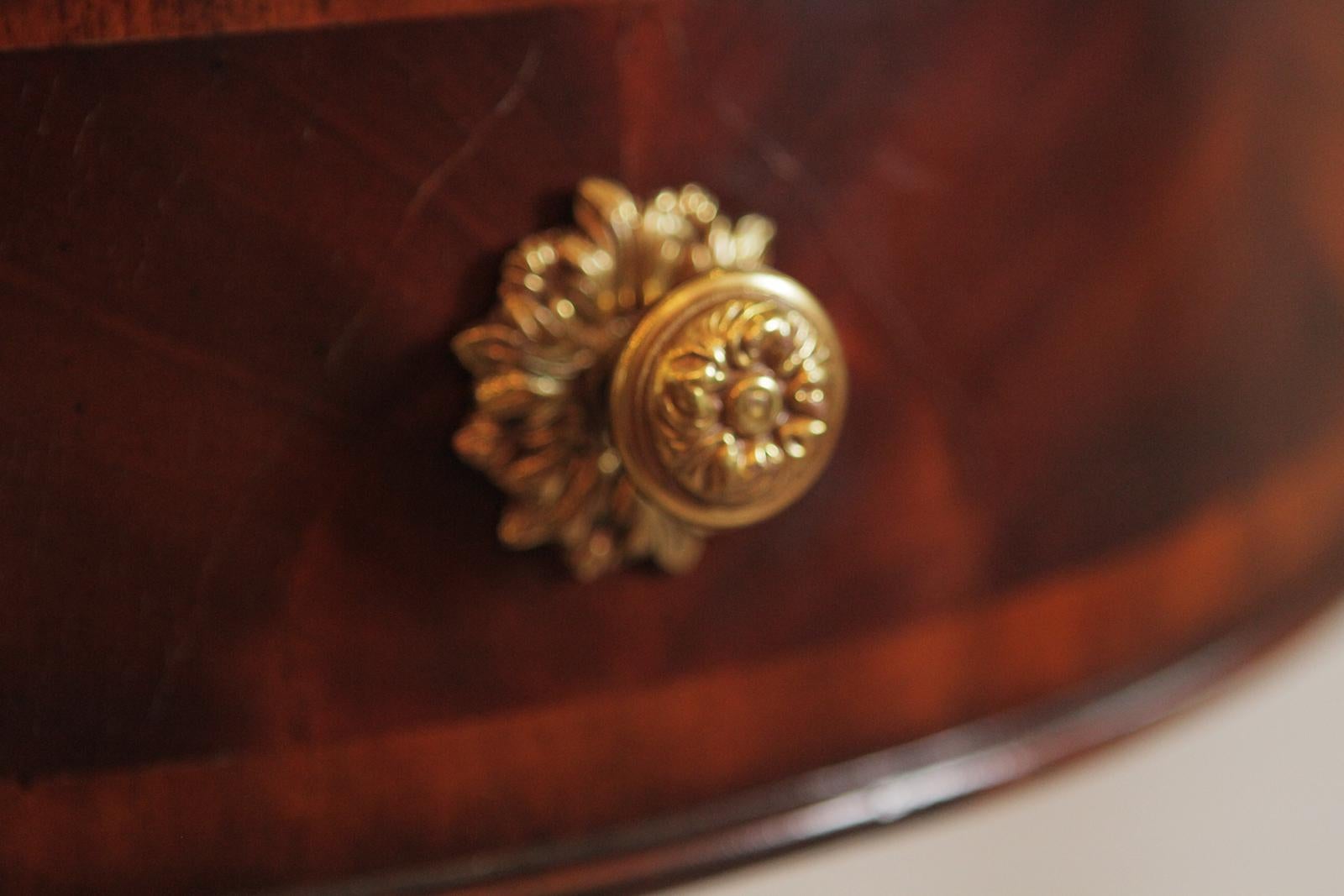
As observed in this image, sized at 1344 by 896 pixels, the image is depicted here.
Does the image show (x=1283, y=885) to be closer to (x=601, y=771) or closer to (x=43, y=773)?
(x=601, y=771)

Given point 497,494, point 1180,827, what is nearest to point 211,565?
point 497,494

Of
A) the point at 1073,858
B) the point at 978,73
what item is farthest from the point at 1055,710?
the point at 1073,858

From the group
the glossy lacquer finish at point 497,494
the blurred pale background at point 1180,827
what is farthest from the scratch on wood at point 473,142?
the blurred pale background at point 1180,827

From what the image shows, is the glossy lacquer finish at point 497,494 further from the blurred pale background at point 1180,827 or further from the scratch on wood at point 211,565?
the blurred pale background at point 1180,827

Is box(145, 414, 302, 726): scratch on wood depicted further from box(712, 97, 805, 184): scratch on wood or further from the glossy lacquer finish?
box(712, 97, 805, 184): scratch on wood

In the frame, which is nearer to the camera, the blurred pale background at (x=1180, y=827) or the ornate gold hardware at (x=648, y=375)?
the ornate gold hardware at (x=648, y=375)

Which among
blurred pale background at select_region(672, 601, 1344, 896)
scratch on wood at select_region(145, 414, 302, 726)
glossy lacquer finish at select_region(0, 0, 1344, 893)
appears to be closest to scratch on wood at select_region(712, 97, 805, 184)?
glossy lacquer finish at select_region(0, 0, 1344, 893)
